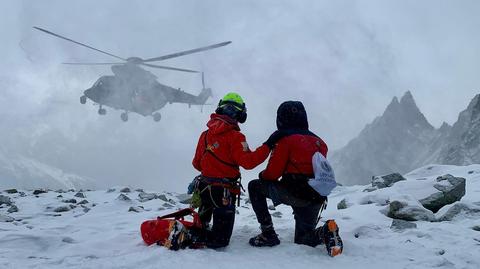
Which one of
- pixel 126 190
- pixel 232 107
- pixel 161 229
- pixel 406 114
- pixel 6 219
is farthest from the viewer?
pixel 406 114

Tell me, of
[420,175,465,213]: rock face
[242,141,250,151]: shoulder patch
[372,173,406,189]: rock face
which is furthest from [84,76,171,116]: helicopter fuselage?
[242,141,250,151]: shoulder patch

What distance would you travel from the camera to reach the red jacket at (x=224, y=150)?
5781 mm

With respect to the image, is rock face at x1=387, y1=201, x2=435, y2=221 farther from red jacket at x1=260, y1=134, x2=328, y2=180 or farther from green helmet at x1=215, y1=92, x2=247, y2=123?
green helmet at x1=215, y1=92, x2=247, y2=123

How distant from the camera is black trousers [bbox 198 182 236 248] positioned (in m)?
5.56

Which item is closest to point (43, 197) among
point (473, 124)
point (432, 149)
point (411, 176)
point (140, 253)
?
point (140, 253)

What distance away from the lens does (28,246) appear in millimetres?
5738

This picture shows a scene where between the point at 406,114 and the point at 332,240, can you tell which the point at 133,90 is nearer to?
the point at 332,240

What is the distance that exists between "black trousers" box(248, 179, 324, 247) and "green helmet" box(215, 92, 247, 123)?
0.97 metres

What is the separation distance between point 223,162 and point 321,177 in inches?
51.9

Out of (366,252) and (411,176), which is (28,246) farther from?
(411,176)

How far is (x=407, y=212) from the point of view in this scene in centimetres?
704

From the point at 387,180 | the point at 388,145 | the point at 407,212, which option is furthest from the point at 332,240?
the point at 388,145

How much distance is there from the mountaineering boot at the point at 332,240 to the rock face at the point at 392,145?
153 m

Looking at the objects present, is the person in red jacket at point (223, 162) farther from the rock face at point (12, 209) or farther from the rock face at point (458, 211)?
the rock face at point (12, 209)
